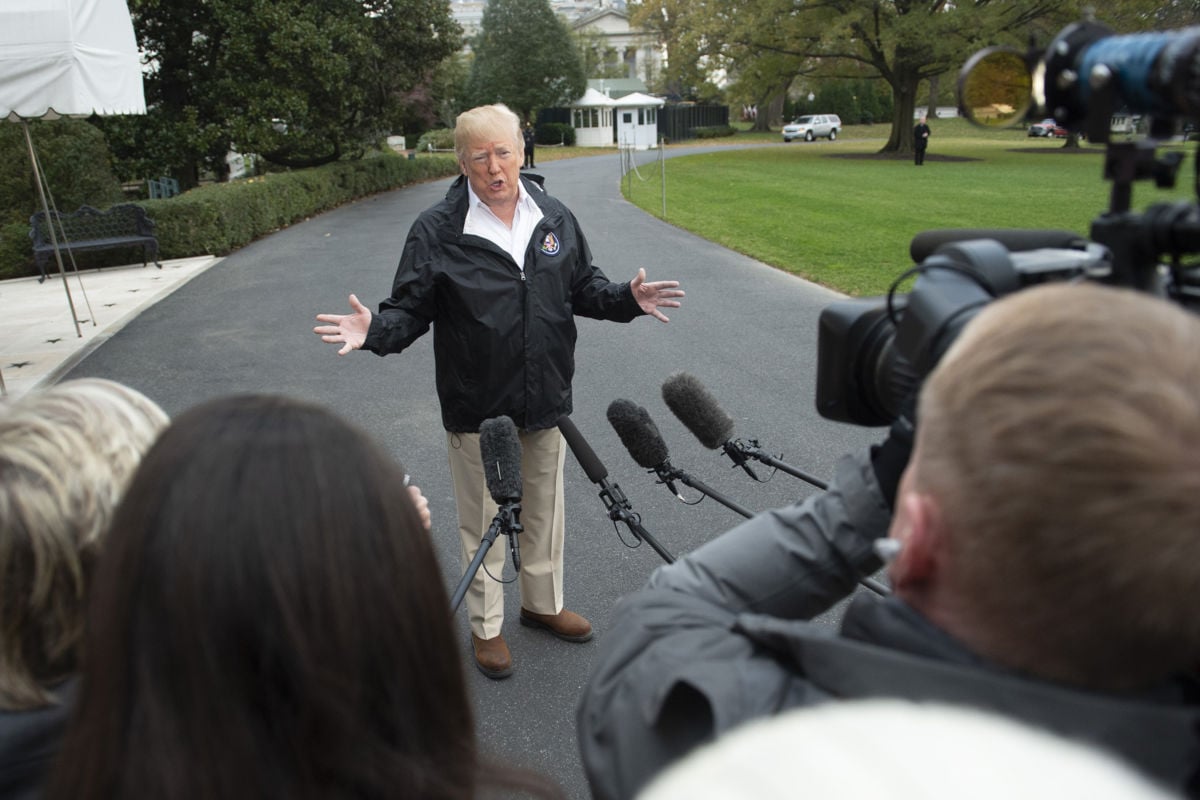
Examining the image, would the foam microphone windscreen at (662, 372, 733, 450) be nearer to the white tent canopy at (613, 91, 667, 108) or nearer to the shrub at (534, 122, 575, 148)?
the shrub at (534, 122, 575, 148)

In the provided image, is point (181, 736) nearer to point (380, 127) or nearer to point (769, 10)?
point (380, 127)

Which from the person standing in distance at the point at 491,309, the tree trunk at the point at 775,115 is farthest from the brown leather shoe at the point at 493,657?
the tree trunk at the point at 775,115

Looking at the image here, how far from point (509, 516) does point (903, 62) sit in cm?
3730

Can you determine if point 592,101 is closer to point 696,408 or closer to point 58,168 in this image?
point 58,168

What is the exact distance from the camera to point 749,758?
66 cm

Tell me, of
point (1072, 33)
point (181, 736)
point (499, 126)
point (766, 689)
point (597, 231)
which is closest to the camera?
point (181, 736)

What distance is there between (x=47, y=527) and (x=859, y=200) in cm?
1974

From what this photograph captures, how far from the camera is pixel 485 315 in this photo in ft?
10.2

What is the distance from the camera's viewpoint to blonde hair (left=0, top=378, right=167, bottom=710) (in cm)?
116

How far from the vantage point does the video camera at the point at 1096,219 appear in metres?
1.10

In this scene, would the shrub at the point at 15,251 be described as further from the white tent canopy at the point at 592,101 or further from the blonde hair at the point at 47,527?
the white tent canopy at the point at 592,101

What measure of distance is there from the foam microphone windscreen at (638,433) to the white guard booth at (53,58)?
22.2 feet

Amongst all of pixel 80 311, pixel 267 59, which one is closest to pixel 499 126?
pixel 80 311

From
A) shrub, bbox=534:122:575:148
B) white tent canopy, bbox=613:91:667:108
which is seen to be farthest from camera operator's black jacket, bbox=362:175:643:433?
white tent canopy, bbox=613:91:667:108
